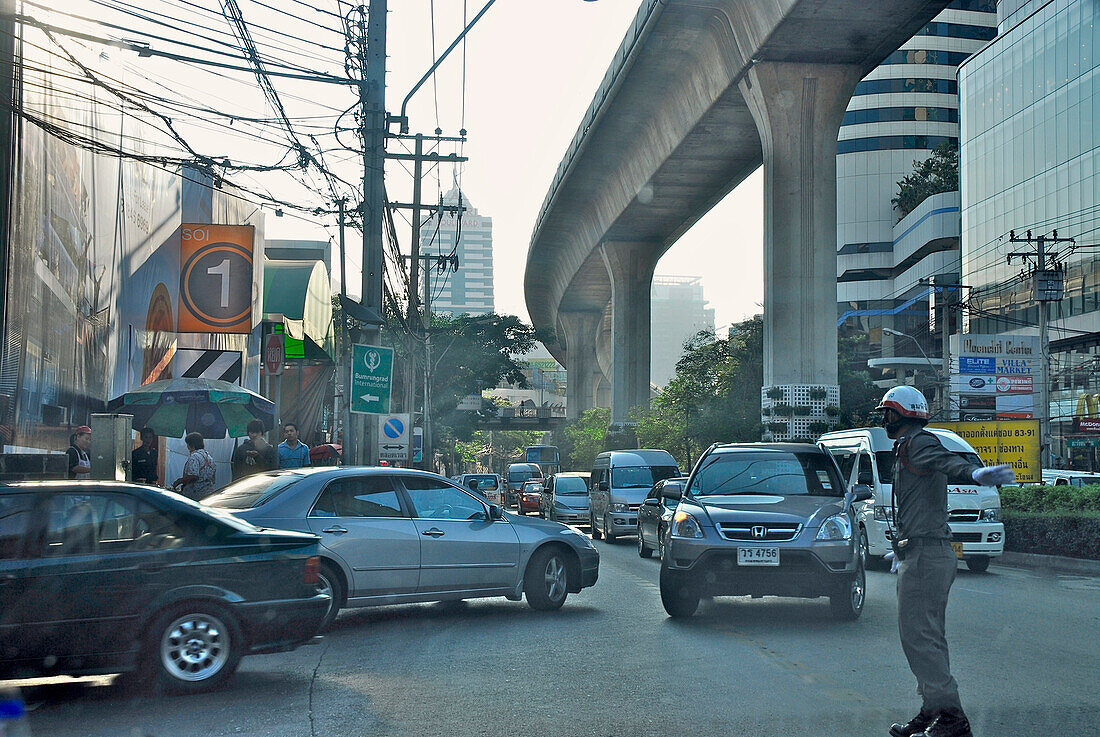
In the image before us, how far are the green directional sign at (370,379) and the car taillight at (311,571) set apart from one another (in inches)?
373

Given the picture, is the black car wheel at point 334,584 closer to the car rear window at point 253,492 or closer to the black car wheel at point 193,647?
the car rear window at point 253,492

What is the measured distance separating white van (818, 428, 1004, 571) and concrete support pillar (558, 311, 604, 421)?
62.0 meters

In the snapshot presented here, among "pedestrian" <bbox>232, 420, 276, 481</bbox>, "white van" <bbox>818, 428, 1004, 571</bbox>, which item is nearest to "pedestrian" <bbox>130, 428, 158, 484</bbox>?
"pedestrian" <bbox>232, 420, 276, 481</bbox>

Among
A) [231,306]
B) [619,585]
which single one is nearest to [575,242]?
[231,306]

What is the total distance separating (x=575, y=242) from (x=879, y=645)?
49.5m

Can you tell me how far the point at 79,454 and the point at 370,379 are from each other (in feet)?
17.2

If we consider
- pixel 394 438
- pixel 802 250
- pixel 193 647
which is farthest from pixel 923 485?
pixel 802 250

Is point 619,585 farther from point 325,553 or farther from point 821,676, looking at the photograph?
point 821,676

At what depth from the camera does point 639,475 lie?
2558 centimetres

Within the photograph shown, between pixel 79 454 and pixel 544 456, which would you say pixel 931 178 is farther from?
pixel 79 454

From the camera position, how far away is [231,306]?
20.2m

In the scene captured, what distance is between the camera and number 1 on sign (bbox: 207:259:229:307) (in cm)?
2030

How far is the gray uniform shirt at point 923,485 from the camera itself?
5617mm

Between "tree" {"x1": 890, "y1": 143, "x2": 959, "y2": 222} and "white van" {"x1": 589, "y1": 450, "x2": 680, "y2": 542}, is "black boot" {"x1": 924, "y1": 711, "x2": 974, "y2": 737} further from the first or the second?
"tree" {"x1": 890, "y1": 143, "x2": 959, "y2": 222}
